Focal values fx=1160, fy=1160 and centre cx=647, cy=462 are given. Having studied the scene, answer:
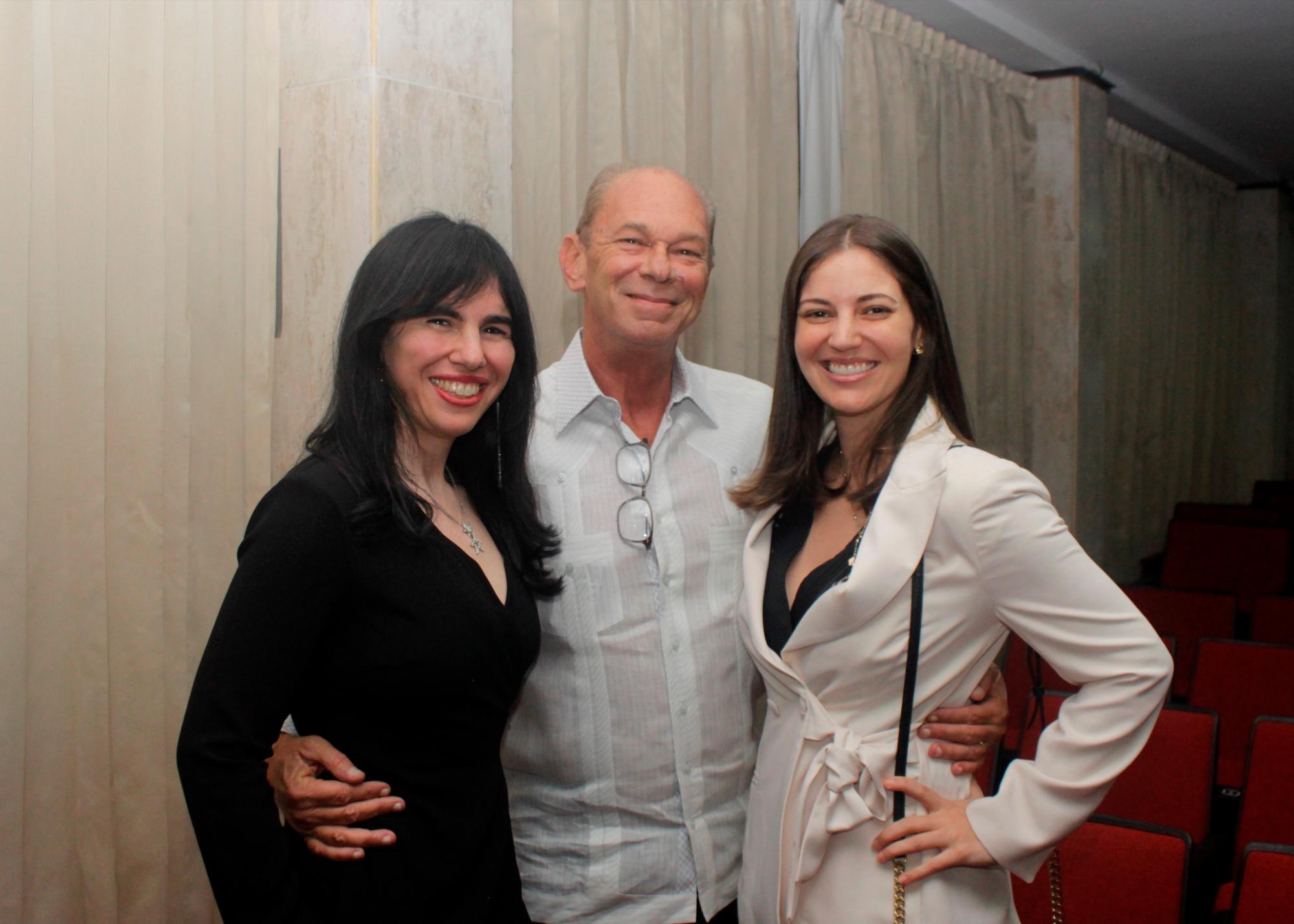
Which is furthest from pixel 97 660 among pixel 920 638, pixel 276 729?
pixel 920 638

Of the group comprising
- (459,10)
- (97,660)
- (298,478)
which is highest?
(459,10)

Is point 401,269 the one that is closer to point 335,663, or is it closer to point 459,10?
point 335,663

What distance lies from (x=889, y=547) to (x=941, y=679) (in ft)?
0.75

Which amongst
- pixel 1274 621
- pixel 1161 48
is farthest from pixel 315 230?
pixel 1161 48

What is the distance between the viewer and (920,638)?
1634mm

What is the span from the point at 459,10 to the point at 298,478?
62.3 inches

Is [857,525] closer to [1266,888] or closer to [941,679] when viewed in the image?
[941,679]

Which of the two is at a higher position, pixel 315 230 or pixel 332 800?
pixel 315 230

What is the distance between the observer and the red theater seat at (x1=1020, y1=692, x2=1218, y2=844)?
2.93 meters

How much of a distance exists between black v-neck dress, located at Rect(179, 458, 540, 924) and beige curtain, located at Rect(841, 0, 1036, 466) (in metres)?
3.47

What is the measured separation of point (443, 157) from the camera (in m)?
2.59

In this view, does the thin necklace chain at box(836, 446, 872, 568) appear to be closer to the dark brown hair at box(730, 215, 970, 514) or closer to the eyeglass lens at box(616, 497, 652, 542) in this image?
the dark brown hair at box(730, 215, 970, 514)

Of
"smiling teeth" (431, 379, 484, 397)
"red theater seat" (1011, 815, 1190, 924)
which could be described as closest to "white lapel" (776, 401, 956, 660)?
"smiling teeth" (431, 379, 484, 397)

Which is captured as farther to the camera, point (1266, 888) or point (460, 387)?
point (1266, 888)
